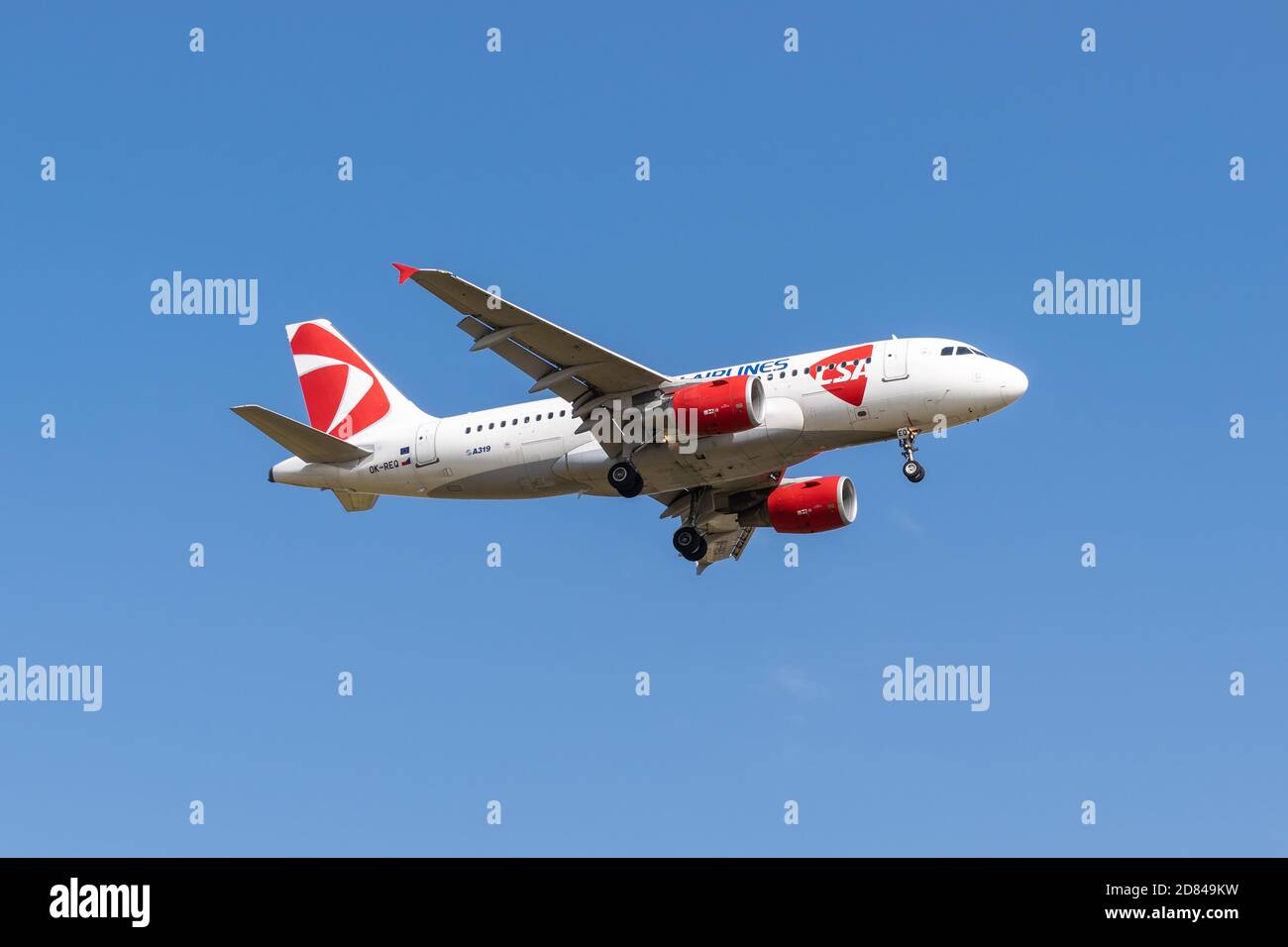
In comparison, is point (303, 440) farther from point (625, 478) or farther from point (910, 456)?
point (910, 456)

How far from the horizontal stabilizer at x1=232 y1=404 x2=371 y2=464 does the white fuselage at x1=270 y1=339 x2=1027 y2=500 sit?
324 mm

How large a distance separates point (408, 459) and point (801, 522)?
12.0 metres

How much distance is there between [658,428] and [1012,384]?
9.56 m

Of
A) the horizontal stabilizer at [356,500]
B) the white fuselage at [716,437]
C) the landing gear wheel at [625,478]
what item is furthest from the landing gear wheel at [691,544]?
the horizontal stabilizer at [356,500]

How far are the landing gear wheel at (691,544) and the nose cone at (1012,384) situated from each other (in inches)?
402

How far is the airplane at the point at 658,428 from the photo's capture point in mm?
42188

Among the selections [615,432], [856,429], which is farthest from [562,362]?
[856,429]

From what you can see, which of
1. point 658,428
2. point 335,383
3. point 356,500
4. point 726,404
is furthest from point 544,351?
point 335,383

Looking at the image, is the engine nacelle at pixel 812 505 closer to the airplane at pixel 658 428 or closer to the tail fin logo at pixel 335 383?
the airplane at pixel 658 428

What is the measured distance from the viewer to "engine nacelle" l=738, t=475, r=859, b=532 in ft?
157

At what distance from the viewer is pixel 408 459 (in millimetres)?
47469

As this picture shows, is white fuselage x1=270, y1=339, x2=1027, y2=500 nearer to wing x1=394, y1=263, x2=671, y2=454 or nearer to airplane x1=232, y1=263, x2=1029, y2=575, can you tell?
airplane x1=232, y1=263, x2=1029, y2=575

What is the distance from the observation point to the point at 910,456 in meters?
42.3
